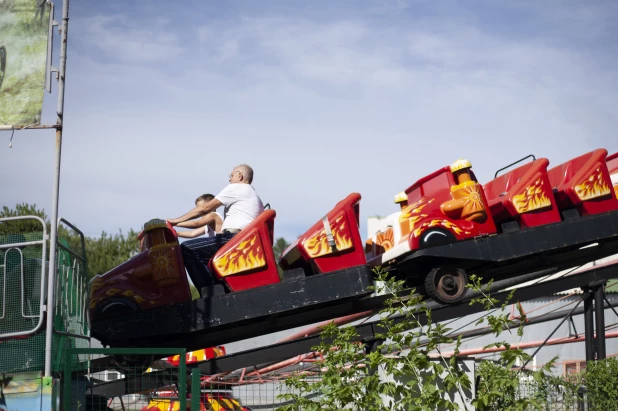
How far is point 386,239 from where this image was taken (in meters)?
8.46

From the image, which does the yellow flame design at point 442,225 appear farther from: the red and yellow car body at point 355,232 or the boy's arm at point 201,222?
the boy's arm at point 201,222

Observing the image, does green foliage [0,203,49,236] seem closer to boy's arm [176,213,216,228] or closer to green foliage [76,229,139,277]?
green foliage [76,229,139,277]

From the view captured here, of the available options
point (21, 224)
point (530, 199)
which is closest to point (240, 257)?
point (530, 199)

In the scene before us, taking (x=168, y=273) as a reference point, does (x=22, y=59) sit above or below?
above

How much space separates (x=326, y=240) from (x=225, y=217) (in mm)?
991

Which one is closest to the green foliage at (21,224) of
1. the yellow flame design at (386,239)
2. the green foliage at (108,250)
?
the green foliage at (108,250)

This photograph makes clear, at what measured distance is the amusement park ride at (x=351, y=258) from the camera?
670cm

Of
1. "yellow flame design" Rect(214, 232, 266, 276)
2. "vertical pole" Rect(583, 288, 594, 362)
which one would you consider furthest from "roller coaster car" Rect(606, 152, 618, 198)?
"yellow flame design" Rect(214, 232, 266, 276)

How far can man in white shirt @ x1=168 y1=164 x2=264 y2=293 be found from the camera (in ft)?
22.6

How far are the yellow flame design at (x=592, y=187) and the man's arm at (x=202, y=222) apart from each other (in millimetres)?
3318

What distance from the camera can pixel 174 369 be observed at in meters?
6.86

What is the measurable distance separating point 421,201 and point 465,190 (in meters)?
0.41

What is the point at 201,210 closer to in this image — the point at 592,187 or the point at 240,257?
the point at 240,257

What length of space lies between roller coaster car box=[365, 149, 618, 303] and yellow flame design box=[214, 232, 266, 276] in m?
1.28
